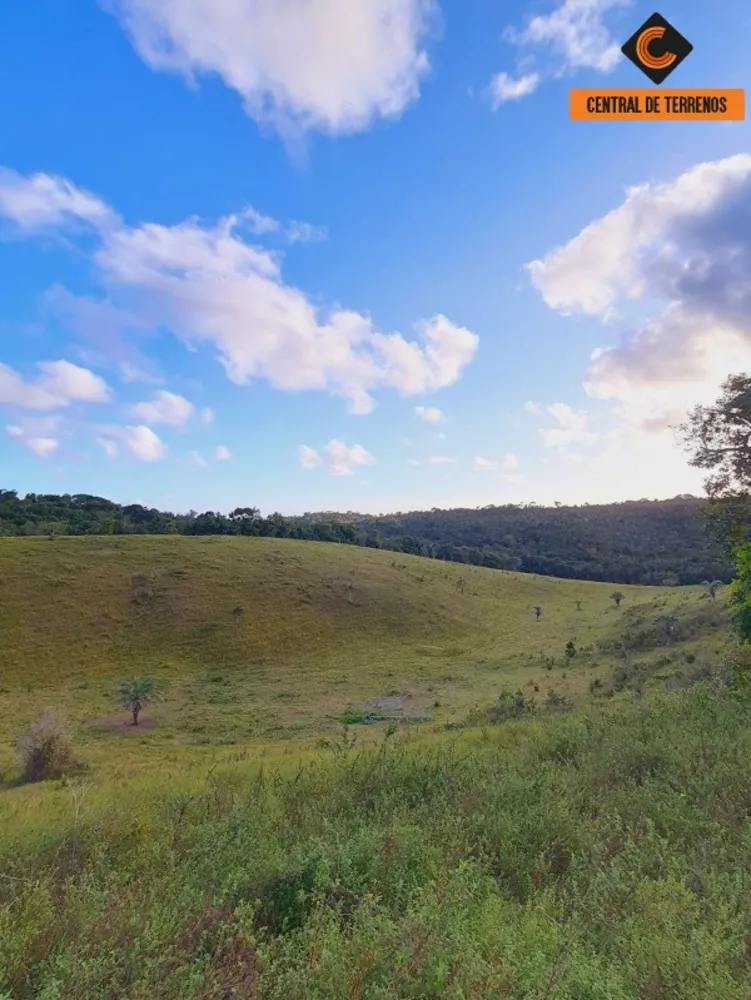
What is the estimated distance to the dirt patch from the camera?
110 ft

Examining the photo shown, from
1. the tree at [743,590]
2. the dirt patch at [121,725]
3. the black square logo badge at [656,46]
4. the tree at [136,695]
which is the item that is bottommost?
the dirt patch at [121,725]

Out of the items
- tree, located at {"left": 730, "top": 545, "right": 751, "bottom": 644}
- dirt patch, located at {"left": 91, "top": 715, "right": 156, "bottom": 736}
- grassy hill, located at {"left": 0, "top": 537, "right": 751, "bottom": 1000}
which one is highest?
tree, located at {"left": 730, "top": 545, "right": 751, "bottom": 644}

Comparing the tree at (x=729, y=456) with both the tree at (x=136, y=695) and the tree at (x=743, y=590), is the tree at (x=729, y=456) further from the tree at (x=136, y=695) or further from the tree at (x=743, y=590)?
the tree at (x=136, y=695)

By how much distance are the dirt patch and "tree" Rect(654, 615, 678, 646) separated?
121ft

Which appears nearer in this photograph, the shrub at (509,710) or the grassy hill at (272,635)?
the shrub at (509,710)

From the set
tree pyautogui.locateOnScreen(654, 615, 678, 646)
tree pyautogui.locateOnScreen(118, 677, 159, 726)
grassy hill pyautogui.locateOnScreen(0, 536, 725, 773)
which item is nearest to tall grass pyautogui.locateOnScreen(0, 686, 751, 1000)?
grassy hill pyautogui.locateOnScreen(0, 536, 725, 773)

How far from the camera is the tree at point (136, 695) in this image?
118 ft

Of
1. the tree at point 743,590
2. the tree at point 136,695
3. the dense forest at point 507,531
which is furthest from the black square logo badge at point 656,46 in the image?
the dense forest at point 507,531

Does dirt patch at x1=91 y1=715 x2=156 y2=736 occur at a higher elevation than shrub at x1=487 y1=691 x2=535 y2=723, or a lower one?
lower

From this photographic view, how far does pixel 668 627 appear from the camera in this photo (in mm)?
42531

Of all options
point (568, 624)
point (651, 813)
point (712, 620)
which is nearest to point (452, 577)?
point (568, 624)

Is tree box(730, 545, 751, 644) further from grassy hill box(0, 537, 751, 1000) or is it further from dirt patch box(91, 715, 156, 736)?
dirt patch box(91, 715, 156, 736)

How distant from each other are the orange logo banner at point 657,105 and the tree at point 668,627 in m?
37.2

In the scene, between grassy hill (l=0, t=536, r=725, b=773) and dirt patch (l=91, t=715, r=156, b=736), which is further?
grassy hill (l=0, t=536, r=725, b=773)
